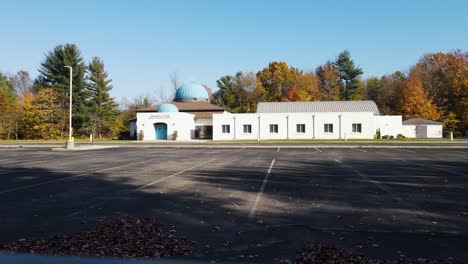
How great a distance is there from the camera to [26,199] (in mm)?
9875

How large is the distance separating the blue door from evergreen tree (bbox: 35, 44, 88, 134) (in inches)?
656

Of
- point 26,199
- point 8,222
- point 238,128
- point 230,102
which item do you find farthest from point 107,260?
point 230,102

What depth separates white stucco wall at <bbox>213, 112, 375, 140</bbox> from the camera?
186 ft

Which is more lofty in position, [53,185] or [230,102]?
[230,102]

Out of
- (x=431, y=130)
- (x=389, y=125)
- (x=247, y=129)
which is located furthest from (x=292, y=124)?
(x=431, y=130)

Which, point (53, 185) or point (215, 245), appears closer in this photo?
point (215, 245)

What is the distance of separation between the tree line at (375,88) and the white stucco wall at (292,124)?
18959mm

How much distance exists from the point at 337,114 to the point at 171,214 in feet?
169

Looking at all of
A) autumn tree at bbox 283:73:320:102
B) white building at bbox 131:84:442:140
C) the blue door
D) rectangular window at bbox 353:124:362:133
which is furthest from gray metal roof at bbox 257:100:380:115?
the blue door

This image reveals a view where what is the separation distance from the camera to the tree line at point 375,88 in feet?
226

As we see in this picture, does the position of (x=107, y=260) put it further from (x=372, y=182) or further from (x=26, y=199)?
(x=372, y=182)

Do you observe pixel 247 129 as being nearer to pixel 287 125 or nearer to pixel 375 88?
pixel 287 125

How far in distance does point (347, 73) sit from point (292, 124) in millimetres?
33194

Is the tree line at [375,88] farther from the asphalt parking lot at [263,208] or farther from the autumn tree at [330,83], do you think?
the asphalt parking lot at [263,208]
